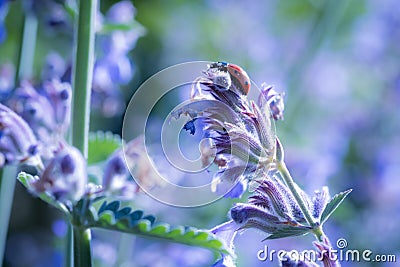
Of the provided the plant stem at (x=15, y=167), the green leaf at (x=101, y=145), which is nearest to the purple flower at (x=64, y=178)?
the green leaf at (x=101, y=145)

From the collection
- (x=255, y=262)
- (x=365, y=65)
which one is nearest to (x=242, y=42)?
(x=365, y=65)

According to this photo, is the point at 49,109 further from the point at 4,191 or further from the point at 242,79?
the point at 242,79

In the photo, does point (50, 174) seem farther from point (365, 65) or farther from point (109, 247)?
point (365, 65)

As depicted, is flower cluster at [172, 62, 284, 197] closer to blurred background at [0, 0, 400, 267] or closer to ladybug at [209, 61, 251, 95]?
ladybug at [209, 61, 251, 95]

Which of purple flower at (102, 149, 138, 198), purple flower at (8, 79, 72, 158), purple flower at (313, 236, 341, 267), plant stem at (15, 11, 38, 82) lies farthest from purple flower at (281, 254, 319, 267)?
plant stem at (15, 11, 38, 82)

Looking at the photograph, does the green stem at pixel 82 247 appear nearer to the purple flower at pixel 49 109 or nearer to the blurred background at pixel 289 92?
the purple flower at pixel 49 109

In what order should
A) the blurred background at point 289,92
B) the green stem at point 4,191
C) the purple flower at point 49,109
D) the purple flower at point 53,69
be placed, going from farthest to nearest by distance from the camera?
the blurred background at point 289,92 < the purple flower at point 53,69 < the green stem at point 4,191 < the purple flower at point 49,109
